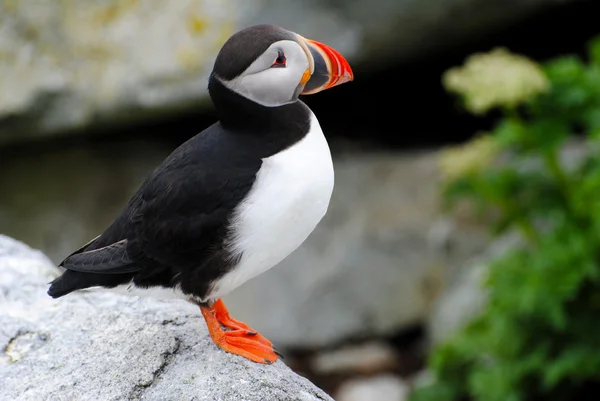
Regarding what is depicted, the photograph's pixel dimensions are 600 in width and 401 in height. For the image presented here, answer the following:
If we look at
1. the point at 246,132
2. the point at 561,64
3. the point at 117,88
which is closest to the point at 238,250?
the point at 246,132

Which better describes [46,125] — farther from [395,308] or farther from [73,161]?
[395,308]

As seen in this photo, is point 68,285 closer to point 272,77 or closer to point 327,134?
point 272,77

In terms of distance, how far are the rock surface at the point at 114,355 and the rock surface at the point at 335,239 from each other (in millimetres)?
2752

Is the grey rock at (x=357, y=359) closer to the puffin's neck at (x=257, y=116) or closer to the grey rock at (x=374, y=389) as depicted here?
the grey rock at (x=374, y=389)

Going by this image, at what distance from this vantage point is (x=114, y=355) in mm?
2273

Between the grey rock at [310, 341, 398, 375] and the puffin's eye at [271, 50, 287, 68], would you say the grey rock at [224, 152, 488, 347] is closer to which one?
the grey rock at [310, 341, 398, 375]

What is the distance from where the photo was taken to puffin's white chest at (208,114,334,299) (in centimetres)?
197

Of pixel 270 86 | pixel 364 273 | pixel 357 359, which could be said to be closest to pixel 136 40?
pixel 364 273

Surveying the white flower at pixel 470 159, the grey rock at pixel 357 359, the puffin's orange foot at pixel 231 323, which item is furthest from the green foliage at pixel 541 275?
the puffin's orange foot at pixel 231 323

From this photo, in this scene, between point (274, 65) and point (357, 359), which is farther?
point (357, 359)

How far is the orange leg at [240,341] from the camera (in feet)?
7.28

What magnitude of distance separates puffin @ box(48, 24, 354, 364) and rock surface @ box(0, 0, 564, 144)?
2.70 meters

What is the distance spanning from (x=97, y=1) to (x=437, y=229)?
2489mm

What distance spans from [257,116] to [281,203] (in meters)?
0.22
